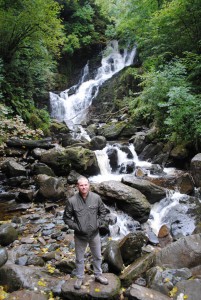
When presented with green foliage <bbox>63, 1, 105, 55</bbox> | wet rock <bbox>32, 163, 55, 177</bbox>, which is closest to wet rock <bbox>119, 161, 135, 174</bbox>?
wet rock <bbox>32, 163, 55, 177</bbox>

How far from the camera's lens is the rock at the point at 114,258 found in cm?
488

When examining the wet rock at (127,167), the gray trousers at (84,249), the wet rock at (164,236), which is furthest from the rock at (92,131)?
the gray trousers at (84,249)

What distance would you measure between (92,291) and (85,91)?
21.8m

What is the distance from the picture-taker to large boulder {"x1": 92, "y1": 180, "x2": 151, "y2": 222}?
25.6ft

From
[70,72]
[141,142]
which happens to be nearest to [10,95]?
[141,142]

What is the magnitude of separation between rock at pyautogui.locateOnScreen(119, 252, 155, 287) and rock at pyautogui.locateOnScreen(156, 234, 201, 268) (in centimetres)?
38

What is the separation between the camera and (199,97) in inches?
436

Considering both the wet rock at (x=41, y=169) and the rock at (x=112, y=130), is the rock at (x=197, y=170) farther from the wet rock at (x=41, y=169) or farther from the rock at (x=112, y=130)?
the rock at (x=112, y=130)

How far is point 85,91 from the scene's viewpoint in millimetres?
24266

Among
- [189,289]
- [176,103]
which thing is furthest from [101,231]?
[176,103]

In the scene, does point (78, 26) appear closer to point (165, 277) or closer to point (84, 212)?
point (84, 212)

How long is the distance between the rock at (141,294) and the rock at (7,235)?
3.29 meters

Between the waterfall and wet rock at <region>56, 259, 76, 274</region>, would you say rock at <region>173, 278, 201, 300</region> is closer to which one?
wet rock at <region>56, 259, 76, 274</region>

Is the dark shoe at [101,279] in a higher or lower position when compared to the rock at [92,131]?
lower
